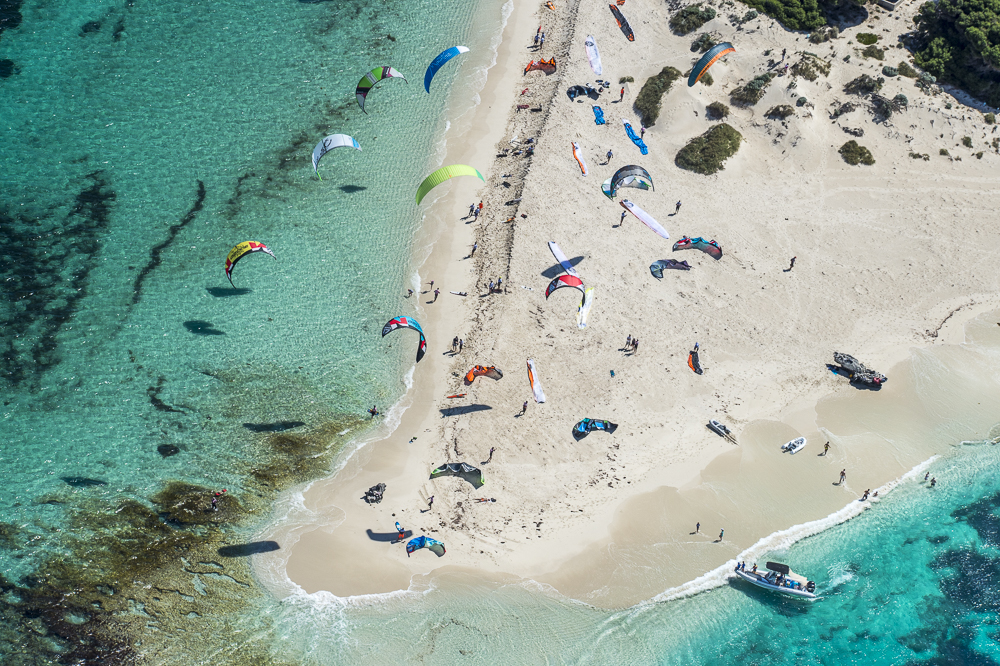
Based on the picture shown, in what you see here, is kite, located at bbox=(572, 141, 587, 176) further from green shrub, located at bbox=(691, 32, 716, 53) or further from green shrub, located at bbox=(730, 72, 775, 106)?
green shrub, located at bbox=(691, 32, 716, 53)

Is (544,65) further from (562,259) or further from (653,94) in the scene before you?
(562,259)

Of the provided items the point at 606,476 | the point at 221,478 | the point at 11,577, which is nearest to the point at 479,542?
the point at 606,476

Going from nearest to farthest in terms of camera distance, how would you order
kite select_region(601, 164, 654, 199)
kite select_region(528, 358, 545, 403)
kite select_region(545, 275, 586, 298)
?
1. kite select_region(528, 358, 545, 403)
2. kite select_region(545, 275, 586, 298)
3. kite select_region(601, 164, 654, 199)

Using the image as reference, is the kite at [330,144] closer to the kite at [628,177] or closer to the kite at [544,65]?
the kite at [628,177]

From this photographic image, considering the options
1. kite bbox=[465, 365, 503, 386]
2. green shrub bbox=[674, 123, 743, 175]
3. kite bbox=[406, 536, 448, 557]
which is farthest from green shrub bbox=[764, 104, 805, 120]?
kite bbox=[406, 536, 448, 557]

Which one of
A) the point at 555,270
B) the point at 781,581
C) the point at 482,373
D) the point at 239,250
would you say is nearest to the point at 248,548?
the point at 482,373

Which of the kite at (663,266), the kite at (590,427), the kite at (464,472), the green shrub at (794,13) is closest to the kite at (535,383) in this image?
the kite at (590,427)

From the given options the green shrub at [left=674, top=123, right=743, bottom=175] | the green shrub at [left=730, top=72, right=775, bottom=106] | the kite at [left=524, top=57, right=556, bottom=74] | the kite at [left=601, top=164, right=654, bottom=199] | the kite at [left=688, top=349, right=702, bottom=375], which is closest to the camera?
the kite at [left=688, top=349, right=702, bottom=375]
